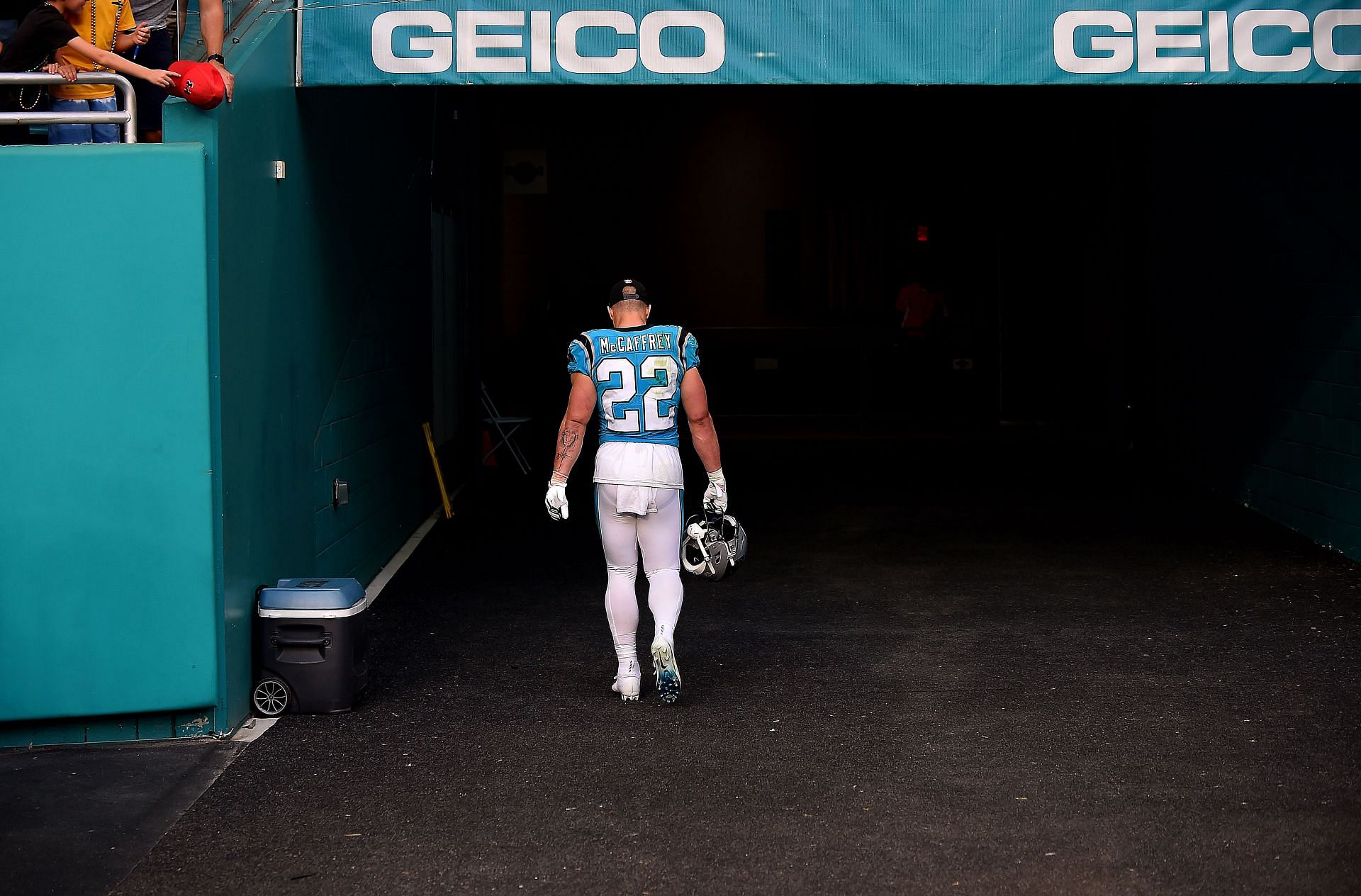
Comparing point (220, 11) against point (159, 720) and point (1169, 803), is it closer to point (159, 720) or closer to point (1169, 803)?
point (159, 720)

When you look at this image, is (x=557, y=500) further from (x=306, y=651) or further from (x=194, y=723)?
(x=194, y=723)

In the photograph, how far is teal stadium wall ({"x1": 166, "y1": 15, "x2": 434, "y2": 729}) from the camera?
6.21 meters

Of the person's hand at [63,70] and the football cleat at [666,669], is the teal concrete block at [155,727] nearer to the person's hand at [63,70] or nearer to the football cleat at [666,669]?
the football cleat at [666,669]

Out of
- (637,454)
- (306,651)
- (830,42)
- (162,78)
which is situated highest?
(830,42)

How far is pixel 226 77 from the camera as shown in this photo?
612 cm

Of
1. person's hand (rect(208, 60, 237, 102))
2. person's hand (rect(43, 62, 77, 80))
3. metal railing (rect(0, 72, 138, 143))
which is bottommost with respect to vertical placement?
metal railing (rect(0, 72, 138, 143))

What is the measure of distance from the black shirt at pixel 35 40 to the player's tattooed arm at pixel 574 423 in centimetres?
269

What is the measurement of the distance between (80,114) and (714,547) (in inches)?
127

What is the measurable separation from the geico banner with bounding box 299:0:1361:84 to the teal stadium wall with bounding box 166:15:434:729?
0.54m

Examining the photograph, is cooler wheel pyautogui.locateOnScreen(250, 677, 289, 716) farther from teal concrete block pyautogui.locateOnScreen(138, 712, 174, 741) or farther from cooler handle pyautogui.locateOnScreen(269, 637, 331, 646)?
teal concrete block pyautogui.locateOnScreen(138, 712, 174, 741)

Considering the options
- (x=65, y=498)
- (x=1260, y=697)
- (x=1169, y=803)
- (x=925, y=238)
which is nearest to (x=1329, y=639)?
(x=1260, y=697)

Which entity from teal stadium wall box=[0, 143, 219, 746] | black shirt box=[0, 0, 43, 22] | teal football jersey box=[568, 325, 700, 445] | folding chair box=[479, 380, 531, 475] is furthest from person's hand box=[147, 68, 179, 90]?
folding chair box=[479, 380, 531, 475]

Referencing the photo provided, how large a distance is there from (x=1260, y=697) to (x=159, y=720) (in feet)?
15.5

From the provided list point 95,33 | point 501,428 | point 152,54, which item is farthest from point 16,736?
point 501,428
